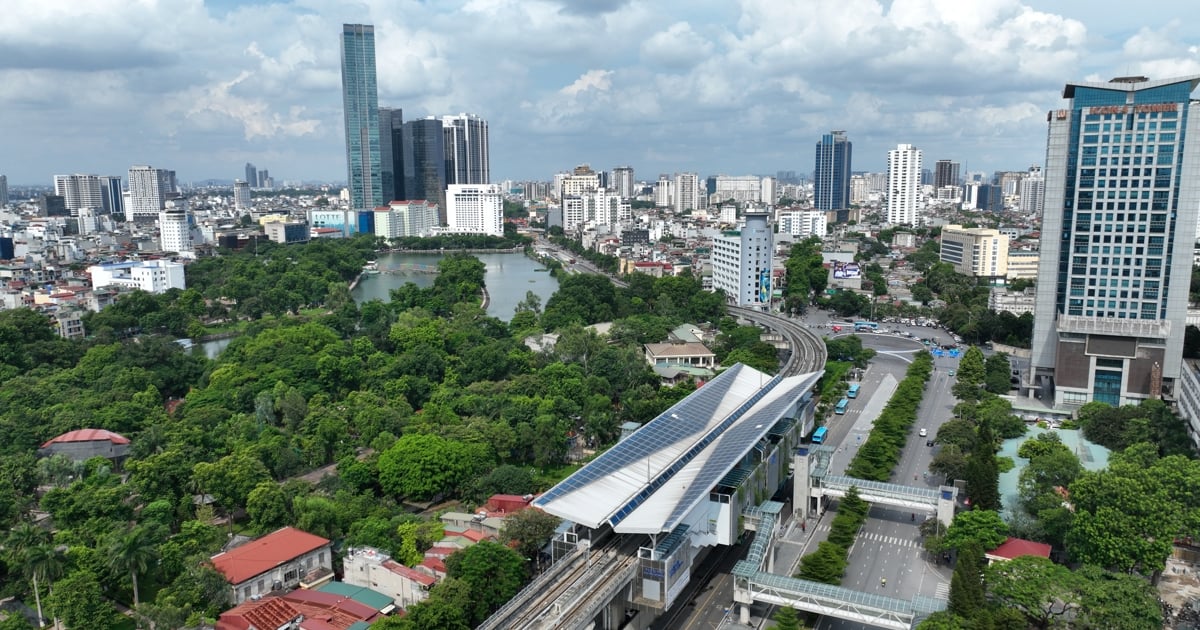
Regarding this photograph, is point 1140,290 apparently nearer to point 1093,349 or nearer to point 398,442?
point 1093,349

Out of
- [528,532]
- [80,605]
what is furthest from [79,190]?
[528,532]

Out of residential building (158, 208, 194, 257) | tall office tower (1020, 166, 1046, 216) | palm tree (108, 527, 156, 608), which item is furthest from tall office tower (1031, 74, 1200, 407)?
tall office tower (1020, 166, 1046, 216)

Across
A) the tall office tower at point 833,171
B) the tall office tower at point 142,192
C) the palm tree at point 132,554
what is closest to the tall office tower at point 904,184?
the tall office tower at point 833,171

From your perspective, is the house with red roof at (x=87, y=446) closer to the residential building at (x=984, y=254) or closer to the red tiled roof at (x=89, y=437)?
the red tiled roof at (x=89, y=437)

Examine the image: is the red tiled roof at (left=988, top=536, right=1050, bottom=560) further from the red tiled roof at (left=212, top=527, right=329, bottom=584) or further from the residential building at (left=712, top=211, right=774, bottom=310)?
the residential building at (left=712, top=211, right=774, bottom=310)

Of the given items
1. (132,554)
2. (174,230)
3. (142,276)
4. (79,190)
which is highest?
(79,190)

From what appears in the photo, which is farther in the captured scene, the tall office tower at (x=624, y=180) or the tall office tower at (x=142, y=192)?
the tall office tower at (x=624, y=180)

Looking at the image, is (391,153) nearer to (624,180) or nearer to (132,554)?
(624,180)
